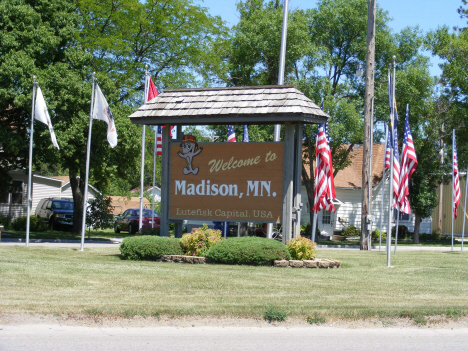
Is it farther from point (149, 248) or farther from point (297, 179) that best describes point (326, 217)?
point (149, 248)

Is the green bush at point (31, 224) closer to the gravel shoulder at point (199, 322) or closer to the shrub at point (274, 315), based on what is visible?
the gravel shoulder at point (199, 322)

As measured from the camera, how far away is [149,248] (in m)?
13.8

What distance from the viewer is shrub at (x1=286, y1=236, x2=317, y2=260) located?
1345cm

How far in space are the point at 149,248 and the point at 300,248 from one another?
381 centimetres

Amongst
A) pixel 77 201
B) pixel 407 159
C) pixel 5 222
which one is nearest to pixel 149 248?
pixel 407 159

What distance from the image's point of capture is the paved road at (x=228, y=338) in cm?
664

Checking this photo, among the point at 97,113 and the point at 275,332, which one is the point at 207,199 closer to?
the point at 97,113

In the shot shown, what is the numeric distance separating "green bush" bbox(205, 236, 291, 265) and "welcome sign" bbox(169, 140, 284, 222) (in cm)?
108

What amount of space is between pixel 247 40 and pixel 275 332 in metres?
24.7

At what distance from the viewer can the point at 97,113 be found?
17891 millimetres

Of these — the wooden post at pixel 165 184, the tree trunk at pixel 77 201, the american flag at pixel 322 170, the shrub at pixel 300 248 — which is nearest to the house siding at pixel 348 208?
the tree trunk at pixel 77 201

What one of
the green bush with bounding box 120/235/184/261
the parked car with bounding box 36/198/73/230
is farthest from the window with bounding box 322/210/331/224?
the green bush with bounding box 120/235/184/261

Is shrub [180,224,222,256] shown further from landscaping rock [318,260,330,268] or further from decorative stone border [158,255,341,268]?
landscaping rock [318,260,330,268]

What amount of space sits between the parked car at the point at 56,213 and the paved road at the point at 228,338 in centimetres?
2805
